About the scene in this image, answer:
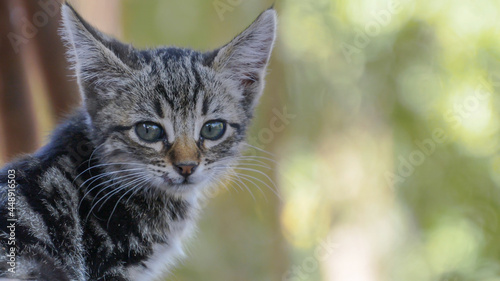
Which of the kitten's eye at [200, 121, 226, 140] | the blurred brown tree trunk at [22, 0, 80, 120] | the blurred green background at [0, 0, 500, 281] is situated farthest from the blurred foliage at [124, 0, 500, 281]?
the kitten's eye at [200, 121, 226, 140]

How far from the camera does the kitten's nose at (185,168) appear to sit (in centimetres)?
86

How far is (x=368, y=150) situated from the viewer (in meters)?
1.55

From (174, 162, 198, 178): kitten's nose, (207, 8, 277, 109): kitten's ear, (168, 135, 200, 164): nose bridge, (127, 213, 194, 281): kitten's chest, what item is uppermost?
(207, 8, 277, 109): kitten's ear

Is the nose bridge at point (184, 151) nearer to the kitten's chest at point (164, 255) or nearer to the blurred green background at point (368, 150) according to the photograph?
the kitten's chest at point (164, 255)

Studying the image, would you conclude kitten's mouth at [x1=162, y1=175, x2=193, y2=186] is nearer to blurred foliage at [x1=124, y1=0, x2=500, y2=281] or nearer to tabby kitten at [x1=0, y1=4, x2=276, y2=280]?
tabby kitten at [x1=0, y1=4, x2=276, y2=280]

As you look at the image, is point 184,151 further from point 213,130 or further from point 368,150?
point 368,150

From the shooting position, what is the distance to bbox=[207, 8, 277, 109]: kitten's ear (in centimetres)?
93

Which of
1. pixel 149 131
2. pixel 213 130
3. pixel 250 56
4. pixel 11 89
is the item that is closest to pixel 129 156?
pixel 149 131

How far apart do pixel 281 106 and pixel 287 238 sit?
0.41 meters

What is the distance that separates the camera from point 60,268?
0.75 metres

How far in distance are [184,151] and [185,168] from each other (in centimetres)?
3

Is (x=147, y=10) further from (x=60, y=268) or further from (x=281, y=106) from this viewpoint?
(x=60, y=268)

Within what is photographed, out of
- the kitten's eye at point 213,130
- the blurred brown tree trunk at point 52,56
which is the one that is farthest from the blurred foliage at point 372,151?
the kitten's eye at point 213,130

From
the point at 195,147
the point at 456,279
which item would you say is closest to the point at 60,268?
the point at 195,147
